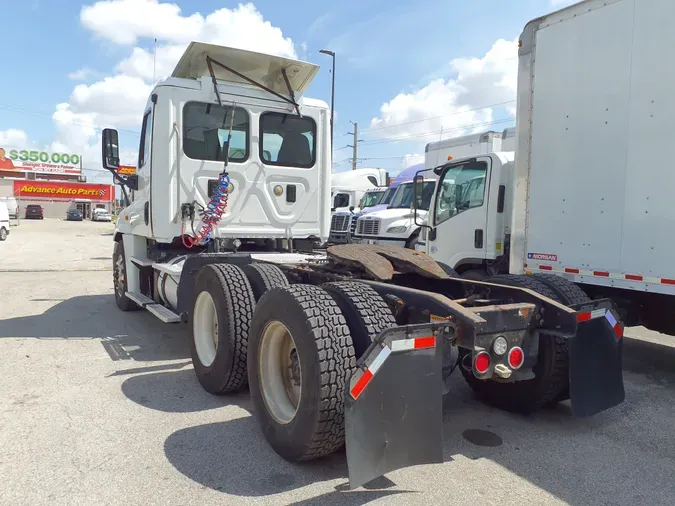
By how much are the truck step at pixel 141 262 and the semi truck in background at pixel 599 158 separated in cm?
444

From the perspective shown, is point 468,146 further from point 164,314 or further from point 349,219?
point 349,219

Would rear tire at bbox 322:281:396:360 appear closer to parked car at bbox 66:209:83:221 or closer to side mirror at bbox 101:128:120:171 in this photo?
side mirror at bbox 101:128:120:171

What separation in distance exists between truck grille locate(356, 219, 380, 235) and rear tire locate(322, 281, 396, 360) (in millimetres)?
9141

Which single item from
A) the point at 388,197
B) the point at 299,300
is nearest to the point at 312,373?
the point at 299,300

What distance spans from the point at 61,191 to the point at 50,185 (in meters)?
1.55

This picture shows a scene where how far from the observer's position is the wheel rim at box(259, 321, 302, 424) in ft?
11.2

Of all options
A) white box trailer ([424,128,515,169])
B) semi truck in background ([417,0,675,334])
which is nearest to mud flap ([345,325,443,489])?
semi truck in background ([417,0,675,334])

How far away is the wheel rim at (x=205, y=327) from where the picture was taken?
4707mm

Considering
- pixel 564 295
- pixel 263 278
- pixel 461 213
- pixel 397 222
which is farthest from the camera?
pixel 397 222

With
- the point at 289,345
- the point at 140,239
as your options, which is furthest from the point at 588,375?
the point at 140,239

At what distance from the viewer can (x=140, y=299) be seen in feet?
21.8

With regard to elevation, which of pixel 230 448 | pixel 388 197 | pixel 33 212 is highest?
pixel 388 197

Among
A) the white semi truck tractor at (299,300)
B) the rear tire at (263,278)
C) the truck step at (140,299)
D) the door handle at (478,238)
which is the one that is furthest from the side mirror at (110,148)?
the door handle at (478,238)

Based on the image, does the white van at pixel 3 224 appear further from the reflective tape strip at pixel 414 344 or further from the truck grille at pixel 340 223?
the reflective tape strip at pixel 414 344
